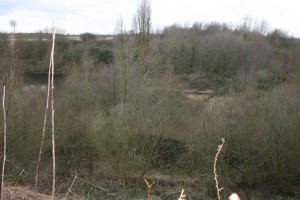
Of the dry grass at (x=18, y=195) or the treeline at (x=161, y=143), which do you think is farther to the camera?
the treeline at (x=161, y=143)

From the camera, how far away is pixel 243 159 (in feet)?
42.4

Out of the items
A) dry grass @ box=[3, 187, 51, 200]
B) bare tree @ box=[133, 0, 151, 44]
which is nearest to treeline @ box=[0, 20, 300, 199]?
dry grass @ box=[3, 187, 51, 200]

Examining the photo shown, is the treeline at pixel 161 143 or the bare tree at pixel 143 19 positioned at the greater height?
the bare tree at pixel 143 19

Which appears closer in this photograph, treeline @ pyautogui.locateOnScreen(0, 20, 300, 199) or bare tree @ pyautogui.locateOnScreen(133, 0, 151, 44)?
treeline @ pyautogui.locateOnScreen(0, 20, 300, 199)

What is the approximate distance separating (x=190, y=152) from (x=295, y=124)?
3.93m

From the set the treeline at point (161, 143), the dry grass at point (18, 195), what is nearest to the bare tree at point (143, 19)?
the treeline at point (161, 143)

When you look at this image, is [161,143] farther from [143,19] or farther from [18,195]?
[143,19]

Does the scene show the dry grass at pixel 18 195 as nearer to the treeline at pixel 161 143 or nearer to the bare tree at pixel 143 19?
the treeline at pixel 161 143

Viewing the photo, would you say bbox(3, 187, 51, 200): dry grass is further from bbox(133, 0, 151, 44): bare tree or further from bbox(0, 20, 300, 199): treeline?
bbox(133, 0, 151, 44): bare tree

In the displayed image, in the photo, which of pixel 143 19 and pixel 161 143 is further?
pixel 143 19

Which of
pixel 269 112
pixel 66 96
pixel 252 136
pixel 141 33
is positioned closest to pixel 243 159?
pixel 252 136

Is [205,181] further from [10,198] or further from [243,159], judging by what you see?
[10,198]

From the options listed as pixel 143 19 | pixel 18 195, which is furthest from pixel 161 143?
pixel 143 19

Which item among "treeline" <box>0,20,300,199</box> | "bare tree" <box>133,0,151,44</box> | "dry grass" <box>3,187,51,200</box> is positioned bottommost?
"treeline" <box>0,20,300,199</box>
